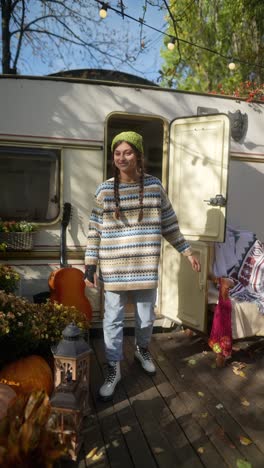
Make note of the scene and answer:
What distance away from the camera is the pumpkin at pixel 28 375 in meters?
3.33

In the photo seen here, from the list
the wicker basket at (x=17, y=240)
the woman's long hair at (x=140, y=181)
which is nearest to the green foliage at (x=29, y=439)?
the woman's long hair at (x=140, y=181)

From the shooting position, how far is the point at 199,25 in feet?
48.8

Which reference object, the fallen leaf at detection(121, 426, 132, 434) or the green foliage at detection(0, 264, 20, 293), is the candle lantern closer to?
the fallen leaf at detection(121, 426, 132, 434)

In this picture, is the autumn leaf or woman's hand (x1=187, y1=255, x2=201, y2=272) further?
woman's hand (x1=187, y1=255, x2=201, y2=272)

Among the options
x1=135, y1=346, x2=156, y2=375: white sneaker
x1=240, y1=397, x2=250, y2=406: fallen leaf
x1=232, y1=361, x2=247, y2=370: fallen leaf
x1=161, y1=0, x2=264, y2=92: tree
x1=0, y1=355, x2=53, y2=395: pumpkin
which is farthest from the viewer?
x1=161, y1=0, x2=264, y2=92: tree

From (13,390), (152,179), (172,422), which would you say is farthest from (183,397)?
(152,179)

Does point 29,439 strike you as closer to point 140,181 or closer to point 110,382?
point 110,382

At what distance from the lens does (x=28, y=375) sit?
3375 millimetres

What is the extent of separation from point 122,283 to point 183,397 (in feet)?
3.73

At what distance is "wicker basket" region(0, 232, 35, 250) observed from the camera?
4691 mm

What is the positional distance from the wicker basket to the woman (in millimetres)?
1344

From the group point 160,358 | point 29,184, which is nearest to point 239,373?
point 160,358

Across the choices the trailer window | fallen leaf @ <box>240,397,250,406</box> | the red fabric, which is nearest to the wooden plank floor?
fallen leaf @ <box>240,397,250,406</box>

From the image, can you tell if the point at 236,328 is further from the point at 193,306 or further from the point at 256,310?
the point at 193,306
